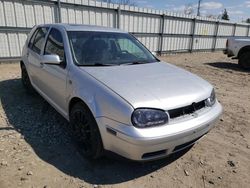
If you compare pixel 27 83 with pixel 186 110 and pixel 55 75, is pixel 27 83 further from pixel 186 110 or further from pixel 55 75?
pixel 186 110

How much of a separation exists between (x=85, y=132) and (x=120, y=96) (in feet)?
2.67

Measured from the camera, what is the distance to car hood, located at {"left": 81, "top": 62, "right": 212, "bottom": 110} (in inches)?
96.4

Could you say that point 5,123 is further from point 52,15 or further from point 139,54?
point 52,15

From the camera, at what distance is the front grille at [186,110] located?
2.49 meters

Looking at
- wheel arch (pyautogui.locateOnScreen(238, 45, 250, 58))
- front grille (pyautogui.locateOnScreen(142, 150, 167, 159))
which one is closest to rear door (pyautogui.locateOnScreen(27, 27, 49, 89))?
front grille (pyautogui.locateOnScreen(142, 150, 167, 159))

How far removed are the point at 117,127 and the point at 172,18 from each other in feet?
43.9

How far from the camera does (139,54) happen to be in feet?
13.0

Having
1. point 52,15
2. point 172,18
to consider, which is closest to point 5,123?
point 52,15

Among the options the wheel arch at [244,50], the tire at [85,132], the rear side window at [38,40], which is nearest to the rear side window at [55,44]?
→ the rear side window at [38,40]

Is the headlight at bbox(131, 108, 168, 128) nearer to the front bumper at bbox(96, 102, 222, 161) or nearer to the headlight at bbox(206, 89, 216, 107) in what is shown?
the front bumper at bbox(96, 102, 222, 161)

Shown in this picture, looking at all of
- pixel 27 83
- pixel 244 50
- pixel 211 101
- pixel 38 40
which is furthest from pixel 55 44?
pixel 244 50

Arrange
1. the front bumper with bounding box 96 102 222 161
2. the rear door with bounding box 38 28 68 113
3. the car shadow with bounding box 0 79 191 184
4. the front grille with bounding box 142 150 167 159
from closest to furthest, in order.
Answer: the front bumper with bounding box 96 102 222 161 → the front grille with bounding box 142 150 167 159 → the car shadow with bounding box 0 79 191 184 → the rear door with bounding box 38 28 68 113

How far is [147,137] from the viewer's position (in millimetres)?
2271

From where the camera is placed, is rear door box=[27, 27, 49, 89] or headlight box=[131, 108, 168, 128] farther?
rear door box=[27, 27, 49, 89]
